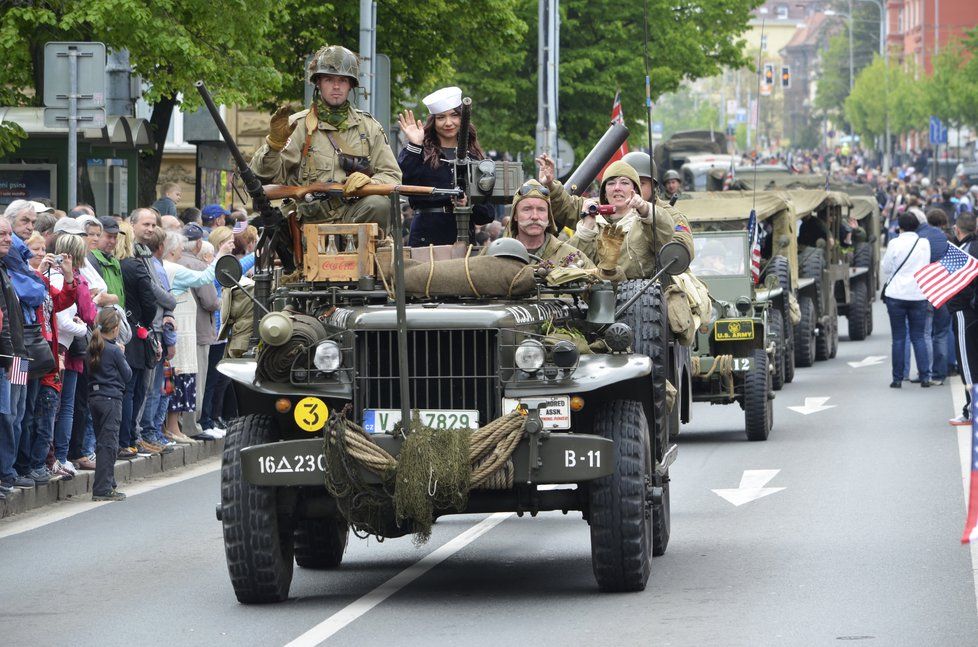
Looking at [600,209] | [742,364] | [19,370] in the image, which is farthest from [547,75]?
[600,209]

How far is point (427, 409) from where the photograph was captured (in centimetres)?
973

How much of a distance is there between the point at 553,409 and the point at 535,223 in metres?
1.70

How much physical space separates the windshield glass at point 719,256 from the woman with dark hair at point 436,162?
363 inches

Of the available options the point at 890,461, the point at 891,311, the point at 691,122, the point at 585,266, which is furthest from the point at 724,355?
the point at 691,122

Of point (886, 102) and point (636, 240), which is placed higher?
point (886, 102)

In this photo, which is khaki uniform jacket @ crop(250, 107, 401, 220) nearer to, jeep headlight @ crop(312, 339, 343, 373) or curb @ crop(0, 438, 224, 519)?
jeep headlight @ crop(312, 339, 343, 373)

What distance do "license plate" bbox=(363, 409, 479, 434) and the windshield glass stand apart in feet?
36.7

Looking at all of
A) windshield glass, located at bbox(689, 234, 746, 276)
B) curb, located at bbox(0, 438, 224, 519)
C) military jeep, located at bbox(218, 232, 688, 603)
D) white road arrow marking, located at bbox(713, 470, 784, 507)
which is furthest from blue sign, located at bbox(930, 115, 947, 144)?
military jeep, located at bbox(218, 232, 688, 603)

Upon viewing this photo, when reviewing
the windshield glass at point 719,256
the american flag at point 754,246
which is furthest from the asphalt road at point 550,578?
the american flag at point 754,246

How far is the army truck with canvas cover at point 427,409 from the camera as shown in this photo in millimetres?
9469

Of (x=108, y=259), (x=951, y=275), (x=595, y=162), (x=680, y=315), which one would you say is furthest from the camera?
(x=951, y=275)

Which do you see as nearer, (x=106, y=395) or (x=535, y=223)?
(x=535, y=223)

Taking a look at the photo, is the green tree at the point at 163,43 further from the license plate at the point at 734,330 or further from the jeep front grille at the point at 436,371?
the jeep front grille at the point at 436,371

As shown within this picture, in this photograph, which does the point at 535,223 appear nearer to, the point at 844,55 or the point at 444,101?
the point at 444,101
